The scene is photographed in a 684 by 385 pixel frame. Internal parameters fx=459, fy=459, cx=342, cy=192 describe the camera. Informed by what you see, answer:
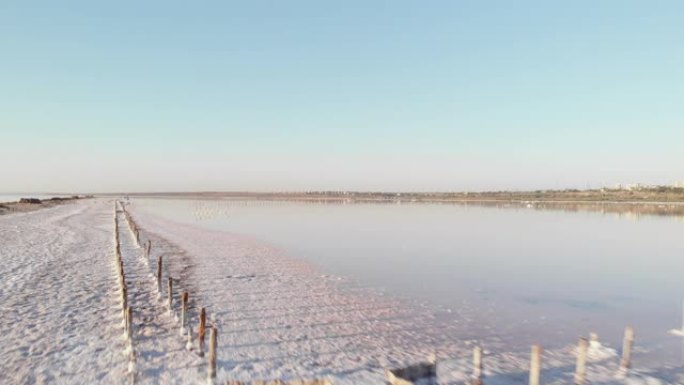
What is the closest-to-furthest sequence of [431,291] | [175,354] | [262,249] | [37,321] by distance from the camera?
[175,354] < [37,321] < [431,291] < [262,249]

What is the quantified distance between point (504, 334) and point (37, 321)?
14.4 metres

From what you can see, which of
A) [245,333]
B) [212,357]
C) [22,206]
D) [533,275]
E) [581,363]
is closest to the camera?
[212,357]

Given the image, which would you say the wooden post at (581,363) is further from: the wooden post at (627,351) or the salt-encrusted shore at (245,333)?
the wooden post at (627,351)

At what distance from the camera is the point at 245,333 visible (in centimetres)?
1360

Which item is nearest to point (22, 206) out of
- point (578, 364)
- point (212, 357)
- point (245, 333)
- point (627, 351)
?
point (245, 333)

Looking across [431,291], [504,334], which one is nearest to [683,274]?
[431,291]

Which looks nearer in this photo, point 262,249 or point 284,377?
point 284,377

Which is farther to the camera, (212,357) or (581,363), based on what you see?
(581,363)

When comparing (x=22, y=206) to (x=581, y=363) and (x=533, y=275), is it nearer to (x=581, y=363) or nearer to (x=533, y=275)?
(x=533, y=275)

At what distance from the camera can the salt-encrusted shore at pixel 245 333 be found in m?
10.8

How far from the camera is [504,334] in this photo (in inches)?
563

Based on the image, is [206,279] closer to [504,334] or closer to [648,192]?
[504,334]

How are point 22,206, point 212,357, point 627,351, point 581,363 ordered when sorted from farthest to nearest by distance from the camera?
point 22,206 → point 627,351 → point 581,363 → point 212,357

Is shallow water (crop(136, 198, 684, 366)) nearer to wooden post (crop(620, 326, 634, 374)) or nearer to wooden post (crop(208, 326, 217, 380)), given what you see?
wooden post (crop(620, 326, 634, 374))
